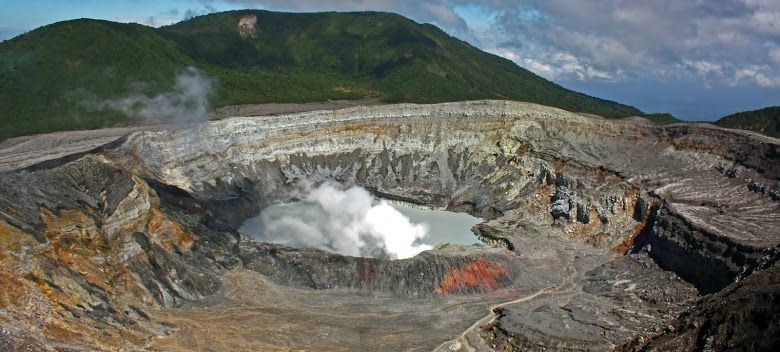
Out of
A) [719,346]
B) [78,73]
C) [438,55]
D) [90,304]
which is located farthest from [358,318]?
[438,55]

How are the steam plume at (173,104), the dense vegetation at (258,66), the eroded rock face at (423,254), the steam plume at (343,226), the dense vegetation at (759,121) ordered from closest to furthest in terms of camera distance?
the eroded rock face at (423,254) → the steam plume at (343,226) → the dense vegetation at (759,121) → the steam plume at (173,104) → the dense vegetation at (258,66)

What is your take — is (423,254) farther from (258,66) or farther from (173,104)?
(258,66)

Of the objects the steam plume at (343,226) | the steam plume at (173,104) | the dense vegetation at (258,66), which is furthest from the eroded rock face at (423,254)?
the dense vegetation at (258,66)

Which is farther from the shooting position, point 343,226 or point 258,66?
point 258,66

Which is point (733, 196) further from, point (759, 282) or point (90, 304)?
point (90, 304)

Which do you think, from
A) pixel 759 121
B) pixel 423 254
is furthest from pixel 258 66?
pixel 423 254

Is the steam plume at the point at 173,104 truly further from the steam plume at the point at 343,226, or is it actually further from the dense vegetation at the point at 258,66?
the steam plume at the point at 343,226
